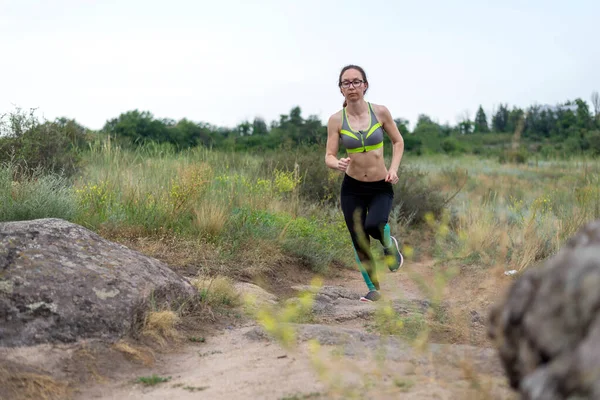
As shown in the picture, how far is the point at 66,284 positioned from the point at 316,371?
208cm

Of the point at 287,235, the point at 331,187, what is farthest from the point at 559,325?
the point at 331,187

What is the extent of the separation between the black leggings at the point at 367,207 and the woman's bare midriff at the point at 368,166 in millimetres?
62

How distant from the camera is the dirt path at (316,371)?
10.8 feet

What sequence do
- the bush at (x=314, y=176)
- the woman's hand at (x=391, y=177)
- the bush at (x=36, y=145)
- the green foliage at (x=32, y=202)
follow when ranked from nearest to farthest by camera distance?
the woman's hand at (x=391, y=177)
the green foliage at (x=32, y=202)
the bush at (x=36, y=145)
the bush at (x=314, y=176)

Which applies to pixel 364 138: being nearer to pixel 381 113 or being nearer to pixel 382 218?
pixel 381 113

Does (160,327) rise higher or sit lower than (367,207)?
lower

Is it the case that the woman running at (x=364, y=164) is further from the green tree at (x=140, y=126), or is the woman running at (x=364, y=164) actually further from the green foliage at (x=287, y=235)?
the green tree at (x=140, y=126)

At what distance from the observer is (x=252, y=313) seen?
596 centimetres

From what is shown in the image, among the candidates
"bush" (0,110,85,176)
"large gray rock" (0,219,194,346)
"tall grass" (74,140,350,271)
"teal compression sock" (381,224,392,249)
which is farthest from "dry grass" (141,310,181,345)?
"bush" (0,110,85,176)

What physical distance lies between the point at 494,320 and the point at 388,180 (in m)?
4.29

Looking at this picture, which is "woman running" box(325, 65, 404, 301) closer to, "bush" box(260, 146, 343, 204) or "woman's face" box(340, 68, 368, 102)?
A: "woman's face" box(340, 68, 368, 102)

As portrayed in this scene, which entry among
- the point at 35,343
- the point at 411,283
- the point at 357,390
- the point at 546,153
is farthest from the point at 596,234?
the point at 546,153

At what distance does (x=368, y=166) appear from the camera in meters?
6.88

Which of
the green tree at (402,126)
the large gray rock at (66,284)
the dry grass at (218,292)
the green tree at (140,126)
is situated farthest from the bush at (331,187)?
the green tree at (402,126)
